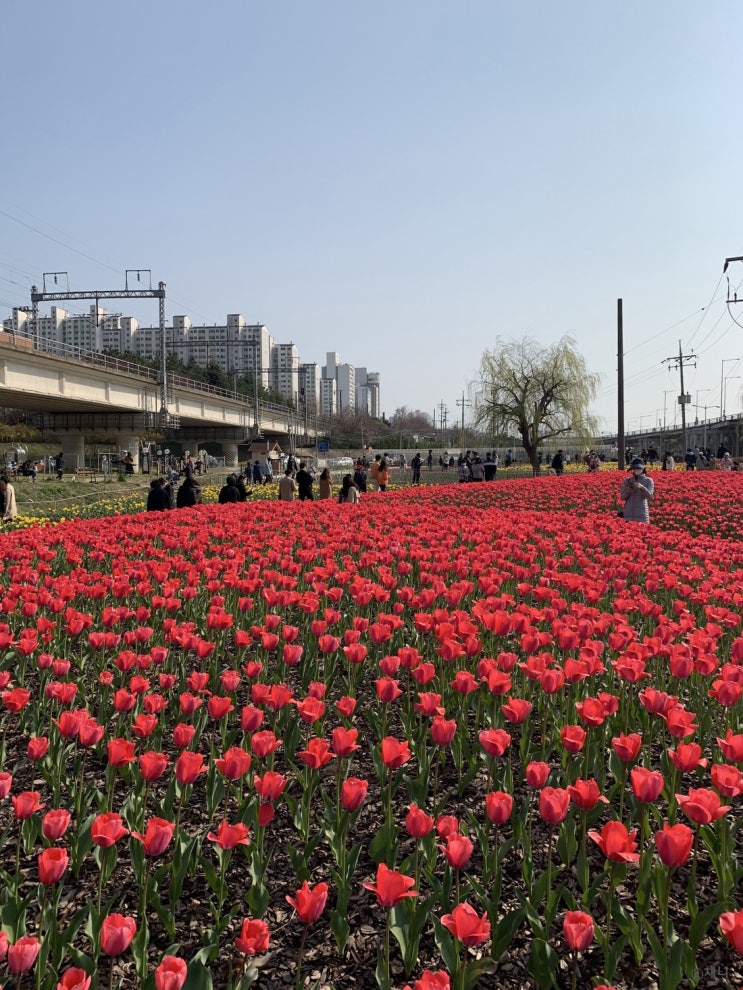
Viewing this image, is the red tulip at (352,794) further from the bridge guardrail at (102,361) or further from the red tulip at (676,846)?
the bridge guardrail at (102,361)

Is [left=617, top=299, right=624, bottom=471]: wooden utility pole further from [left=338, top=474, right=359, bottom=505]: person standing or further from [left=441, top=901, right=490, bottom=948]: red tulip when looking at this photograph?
[left=441, top=901, right=490, bottom=948]: red tulip

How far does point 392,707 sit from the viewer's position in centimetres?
483

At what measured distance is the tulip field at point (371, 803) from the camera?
2352 mm

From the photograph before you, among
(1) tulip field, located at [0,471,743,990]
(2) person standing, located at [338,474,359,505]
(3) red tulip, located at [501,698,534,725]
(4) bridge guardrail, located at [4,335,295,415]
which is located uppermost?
(4) bridge guardrail, located at [4,335,295,415]

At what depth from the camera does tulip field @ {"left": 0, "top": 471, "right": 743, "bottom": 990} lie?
7.72ft

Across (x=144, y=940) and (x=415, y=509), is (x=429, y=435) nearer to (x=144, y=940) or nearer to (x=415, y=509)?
(x=415, y=509)

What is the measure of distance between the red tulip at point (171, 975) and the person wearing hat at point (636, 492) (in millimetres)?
10966

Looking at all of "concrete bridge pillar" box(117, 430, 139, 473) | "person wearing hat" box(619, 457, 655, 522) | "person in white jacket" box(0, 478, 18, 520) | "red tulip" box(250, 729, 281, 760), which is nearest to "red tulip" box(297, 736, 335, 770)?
"red tulip" box(250, 729, 281, 760)

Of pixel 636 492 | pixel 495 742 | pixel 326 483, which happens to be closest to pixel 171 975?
pixel 495 742

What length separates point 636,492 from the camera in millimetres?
12086

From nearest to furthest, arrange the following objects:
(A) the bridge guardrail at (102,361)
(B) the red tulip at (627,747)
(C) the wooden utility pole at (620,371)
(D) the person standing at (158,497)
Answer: (B) the red tulip at (627,747), (D) the person standing at (158,497), (C) the wooden utility pole at (620,371), (A) the bridge guardrail at (102,361)

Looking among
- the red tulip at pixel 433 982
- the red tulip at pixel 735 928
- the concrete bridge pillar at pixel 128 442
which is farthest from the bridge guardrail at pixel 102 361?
the red tulip at pixel 735 928

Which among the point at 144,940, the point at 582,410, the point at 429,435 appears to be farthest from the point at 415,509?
the point at 429,435

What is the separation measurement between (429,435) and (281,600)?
6196 inches
